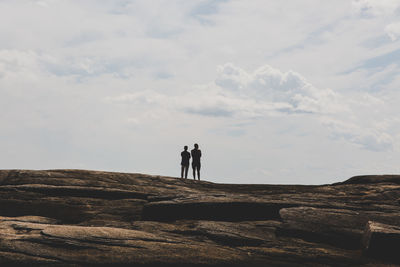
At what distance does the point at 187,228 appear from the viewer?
66.9 feet

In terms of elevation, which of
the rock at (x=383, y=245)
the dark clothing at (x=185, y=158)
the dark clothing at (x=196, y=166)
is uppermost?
the dark clothing at (x=185, y=158)

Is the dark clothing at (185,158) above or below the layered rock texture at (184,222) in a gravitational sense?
above

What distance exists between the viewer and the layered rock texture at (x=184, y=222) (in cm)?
1686

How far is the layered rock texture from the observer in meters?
16.9

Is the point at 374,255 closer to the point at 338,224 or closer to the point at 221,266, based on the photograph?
the point at 338,224

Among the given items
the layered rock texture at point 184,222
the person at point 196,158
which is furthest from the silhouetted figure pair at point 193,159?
the layered rock texture at point 184,222

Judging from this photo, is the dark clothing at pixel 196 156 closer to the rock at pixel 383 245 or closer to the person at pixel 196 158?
the person at pixel 196 158

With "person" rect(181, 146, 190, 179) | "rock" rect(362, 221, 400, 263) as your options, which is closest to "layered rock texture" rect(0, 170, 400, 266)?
"rock" rect(362, 221, 400, 263)

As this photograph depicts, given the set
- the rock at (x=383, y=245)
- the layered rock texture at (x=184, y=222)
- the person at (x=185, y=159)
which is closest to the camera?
the layered rock texture at (x=184, y=222)

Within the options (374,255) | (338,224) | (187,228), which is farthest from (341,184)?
(187,228)

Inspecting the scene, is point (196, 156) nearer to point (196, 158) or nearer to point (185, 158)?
point (196, 158)

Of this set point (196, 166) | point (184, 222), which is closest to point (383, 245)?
point (184, 222)

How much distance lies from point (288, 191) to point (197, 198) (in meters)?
7.61

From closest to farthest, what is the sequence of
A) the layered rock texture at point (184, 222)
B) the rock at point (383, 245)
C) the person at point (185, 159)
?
the layered rock texture at point (184, 222)
the rock at point (383, 245)
the person at point (185, 159)
